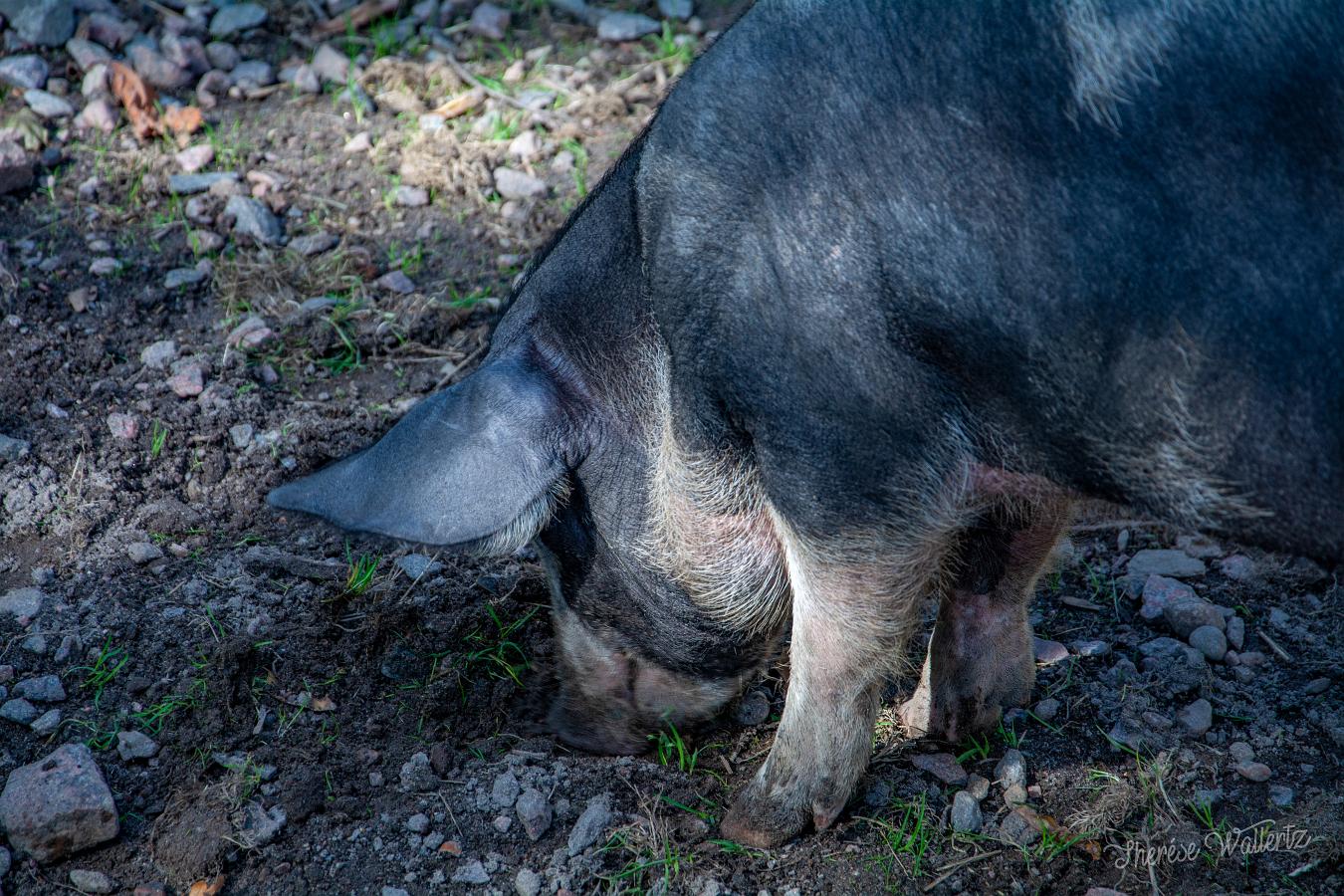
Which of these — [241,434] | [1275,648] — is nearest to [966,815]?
[1275,648]

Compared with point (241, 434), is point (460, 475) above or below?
above

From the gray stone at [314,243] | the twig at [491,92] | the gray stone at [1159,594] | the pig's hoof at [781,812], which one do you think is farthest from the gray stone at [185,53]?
the gray stone at [1159,594]

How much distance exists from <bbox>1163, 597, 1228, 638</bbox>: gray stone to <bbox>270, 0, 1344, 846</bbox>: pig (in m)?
0.58

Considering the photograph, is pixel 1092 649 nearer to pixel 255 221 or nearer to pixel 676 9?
pixel 255 221

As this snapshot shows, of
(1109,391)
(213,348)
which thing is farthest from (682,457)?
(213,348)

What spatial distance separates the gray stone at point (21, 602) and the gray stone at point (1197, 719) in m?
3.12

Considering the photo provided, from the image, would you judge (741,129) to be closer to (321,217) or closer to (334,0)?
(321,217)

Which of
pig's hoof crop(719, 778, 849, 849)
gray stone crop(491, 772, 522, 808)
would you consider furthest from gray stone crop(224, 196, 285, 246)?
pig's hoof crop(719, 778, 849, 849)

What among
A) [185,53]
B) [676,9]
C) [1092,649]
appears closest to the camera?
[1092,649]

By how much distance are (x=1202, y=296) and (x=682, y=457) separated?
3.81 ft

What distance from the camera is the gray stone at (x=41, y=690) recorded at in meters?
3.32

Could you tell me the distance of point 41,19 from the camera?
18.6 ft

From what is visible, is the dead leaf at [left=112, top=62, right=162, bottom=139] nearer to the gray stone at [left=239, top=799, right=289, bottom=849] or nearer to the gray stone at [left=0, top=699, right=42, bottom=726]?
the gray stone at [left=0, top=699, right=42, bottom=726]

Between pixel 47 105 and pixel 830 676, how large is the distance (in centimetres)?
434
